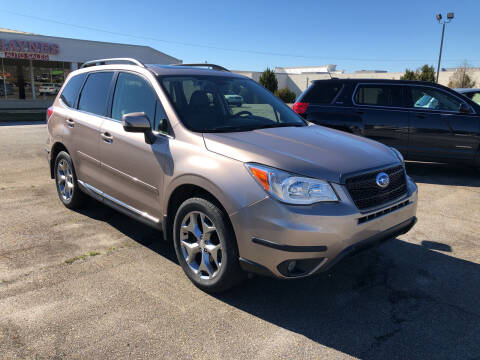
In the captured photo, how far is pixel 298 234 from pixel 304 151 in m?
0.75

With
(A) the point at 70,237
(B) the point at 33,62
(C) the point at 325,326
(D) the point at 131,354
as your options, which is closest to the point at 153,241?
(A) the point at 70,237

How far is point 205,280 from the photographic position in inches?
130

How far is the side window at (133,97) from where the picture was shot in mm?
3871

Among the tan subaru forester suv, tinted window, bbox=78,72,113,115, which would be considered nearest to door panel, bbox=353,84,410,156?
A: the tan subaru forester suv

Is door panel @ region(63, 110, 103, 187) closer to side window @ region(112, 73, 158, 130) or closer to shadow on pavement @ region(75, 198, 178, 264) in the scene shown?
side window @ region(112, 73, 158, 130)

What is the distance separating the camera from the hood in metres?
2.95

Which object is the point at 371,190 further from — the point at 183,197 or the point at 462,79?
the point at 462,79

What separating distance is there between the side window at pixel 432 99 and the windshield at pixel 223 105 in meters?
Result: 4.34

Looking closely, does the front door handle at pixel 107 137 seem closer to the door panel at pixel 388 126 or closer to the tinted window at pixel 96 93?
the tinted window at pixel 96 93

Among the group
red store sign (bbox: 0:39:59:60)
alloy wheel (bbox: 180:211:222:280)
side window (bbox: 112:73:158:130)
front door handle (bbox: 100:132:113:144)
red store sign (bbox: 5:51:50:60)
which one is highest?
red store sign (bbox: 0:39:59:60)

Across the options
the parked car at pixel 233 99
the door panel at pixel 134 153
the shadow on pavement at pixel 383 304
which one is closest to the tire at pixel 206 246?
the shadow on pavement at pixel 383 304

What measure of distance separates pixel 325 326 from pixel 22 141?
11.4m

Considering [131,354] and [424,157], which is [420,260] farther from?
[424,157]

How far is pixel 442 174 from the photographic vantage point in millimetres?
8211
